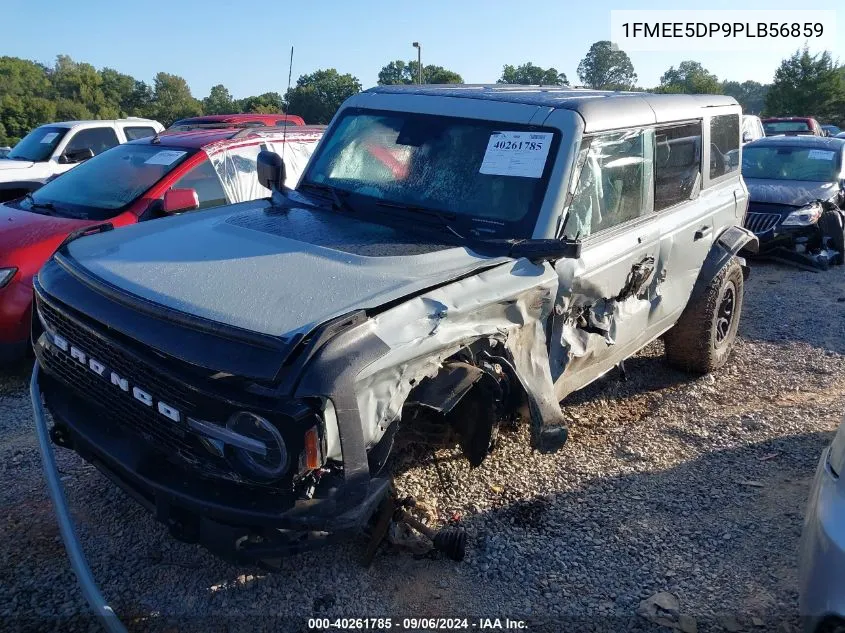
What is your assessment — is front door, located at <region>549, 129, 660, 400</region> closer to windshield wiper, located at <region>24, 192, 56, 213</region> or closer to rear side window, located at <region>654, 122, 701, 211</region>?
rear side window, located at <region>654, 122, 701, 211</region>

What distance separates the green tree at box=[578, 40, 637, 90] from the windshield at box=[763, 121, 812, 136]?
30737 millimetres

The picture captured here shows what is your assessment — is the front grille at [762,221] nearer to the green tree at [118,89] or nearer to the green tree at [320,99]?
the green tree at [320,99]

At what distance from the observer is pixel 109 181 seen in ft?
18.3

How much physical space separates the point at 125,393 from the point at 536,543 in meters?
1.92

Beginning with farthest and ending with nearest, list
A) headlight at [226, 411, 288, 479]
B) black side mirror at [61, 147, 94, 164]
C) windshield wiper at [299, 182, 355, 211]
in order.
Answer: black side mirror at [61, 147, 94, 164] → windshield wiper at [299, 182, 355, 211] → headlight at [226, 411, 288, 479]

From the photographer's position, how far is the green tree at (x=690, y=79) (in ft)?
153

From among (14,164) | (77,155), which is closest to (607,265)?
(77,155)

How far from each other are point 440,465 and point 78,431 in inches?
70.9

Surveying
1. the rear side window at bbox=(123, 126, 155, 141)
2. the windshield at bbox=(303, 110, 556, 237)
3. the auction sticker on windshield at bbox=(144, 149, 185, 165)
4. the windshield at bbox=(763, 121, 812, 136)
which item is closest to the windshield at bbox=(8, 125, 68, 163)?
the rear side window at bbox=(123, 126, 155, 141)

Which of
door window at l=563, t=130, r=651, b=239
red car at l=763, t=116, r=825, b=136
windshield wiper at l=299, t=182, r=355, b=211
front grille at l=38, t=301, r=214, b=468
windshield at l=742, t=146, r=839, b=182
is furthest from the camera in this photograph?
red car at l=763, t=116, r=825, b=136

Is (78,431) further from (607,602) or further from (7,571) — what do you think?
(607,602)

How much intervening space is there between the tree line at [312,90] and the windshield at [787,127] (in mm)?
1189

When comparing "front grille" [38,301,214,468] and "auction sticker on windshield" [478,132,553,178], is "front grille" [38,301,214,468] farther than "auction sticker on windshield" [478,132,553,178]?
No

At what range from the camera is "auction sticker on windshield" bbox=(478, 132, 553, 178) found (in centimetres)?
333
